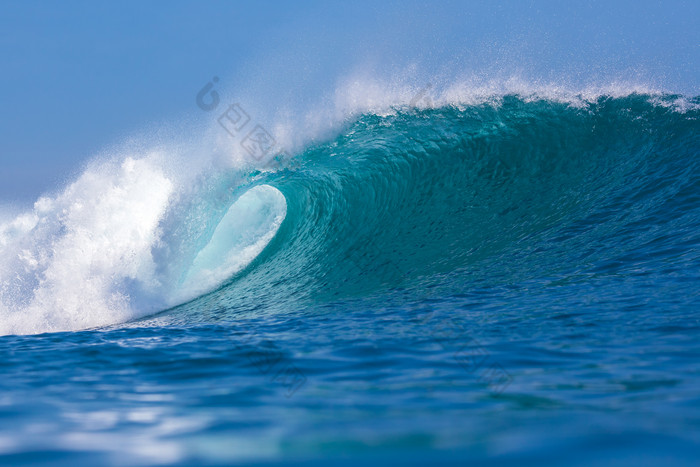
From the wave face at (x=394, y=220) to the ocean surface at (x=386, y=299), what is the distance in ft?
0.14

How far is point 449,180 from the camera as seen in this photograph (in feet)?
31.9

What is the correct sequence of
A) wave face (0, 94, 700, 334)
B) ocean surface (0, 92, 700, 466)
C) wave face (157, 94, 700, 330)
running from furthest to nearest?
1. wave face (0, 94, 700, 334)
2. wave face (157, 94, 700, 330)
3. ocean surface (0, 92, 700, 466)

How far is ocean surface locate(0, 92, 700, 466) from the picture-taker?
2234mm

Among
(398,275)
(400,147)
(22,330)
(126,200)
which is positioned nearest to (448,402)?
(398,275)

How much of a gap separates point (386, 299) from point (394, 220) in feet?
10.7

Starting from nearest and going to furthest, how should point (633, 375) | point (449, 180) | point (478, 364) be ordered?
point (633, 375)
point (478, 364)
point (449, 180)

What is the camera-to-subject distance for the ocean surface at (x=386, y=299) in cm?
223

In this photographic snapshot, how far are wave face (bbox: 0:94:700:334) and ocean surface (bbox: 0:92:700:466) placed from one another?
0.04 m

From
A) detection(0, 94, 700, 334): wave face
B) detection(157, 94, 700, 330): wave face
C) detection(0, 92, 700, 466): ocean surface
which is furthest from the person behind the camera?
detection(0, 94, 700, 334): wave face

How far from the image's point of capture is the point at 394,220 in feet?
29.5

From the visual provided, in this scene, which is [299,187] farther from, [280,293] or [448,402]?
[448,402]

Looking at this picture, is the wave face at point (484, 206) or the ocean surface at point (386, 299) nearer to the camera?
the ocean surface at point (386, 299)

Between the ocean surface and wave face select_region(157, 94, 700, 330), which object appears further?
wave face select_region(157, 94, 700, 330)

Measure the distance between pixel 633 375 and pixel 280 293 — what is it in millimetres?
4833
